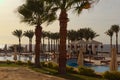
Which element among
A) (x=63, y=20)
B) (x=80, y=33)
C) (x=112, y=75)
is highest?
(x=80, y=33)

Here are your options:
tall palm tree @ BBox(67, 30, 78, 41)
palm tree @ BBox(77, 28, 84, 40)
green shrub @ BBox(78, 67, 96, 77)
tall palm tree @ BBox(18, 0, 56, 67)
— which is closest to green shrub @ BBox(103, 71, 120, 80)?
green shrub @ BBox(78, 67, 96, 77)

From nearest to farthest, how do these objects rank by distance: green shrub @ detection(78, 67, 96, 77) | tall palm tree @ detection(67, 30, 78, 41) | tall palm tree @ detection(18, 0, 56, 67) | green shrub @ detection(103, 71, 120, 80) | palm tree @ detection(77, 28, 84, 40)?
green shrub @ detection(103, 71, 120, 80) < green shrub @ detection(78, 67, 96, 77) < tall palm tree @ detection(18, 0, 56, 67) < palm tree @ detection(77, 28, 84, 40) < tall palm tree @ detection(67, 30, 78, 41)

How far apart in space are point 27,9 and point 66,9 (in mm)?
5901

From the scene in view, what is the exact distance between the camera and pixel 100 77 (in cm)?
1642

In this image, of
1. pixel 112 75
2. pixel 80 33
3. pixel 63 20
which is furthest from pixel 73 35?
pixel 112 75

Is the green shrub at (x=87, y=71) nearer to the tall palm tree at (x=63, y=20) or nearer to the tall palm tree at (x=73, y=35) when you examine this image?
the tall palm tree at (x=63, y=20)

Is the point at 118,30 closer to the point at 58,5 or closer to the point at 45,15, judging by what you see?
the point at 45,15

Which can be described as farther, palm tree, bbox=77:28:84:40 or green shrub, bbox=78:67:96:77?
palm tree, bbox=77:28:84:40

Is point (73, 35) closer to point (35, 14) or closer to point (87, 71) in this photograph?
point (35, 14)

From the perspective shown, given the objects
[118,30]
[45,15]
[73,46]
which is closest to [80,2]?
[45,15]

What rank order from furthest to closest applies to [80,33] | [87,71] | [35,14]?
[80,33] → [35,14] → [87,71]

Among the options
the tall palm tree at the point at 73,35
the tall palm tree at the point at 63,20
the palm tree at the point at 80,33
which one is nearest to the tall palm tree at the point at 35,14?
the tall palm tree at the point at 63,20

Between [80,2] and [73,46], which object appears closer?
[80,2]

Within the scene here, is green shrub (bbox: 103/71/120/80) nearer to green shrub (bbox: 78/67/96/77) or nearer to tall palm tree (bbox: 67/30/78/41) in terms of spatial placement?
green shrub (bbox: 78/67/96/77)
